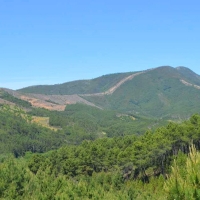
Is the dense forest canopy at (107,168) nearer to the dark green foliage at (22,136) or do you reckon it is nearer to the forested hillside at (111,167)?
the forested hillside at (111,167)

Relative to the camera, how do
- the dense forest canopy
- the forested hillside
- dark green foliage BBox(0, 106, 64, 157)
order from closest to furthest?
the dense forest canopy, the forested hillside, dark green foliage BBox(0, 106, 64, 157)

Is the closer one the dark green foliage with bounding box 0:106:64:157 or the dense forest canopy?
the dense forest canopy

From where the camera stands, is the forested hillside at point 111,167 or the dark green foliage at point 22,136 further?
the dark green foliage at point 22,136

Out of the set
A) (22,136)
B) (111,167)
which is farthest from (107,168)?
(22,136)

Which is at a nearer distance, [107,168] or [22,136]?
[107,168]

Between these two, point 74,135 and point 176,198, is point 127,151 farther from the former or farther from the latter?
point 74,135

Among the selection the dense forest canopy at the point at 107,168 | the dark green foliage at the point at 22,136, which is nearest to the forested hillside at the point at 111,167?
the dense forest canopy at the point at 107,168

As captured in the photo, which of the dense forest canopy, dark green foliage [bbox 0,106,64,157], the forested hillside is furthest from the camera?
dark green foliage [bbox 0,106,64,157]

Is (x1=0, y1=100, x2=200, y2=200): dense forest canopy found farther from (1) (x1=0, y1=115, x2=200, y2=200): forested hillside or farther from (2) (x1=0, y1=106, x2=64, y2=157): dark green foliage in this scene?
(2) (x1=0, y1=106, x2=64, y2=157): dark green foliage

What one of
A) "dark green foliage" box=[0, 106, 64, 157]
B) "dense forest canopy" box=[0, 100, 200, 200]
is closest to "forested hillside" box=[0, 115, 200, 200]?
"dense forest canopy" box=[0, 100, 200, 200]

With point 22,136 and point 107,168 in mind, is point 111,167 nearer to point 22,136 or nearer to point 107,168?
point 107,168

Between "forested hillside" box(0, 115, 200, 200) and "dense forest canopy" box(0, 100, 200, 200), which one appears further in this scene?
"forested hillside" box(0, 115, 200, 200)

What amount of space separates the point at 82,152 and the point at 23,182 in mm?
18749

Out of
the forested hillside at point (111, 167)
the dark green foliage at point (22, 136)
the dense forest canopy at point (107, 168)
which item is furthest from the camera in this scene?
the dark green foliage at point (22, 136)
